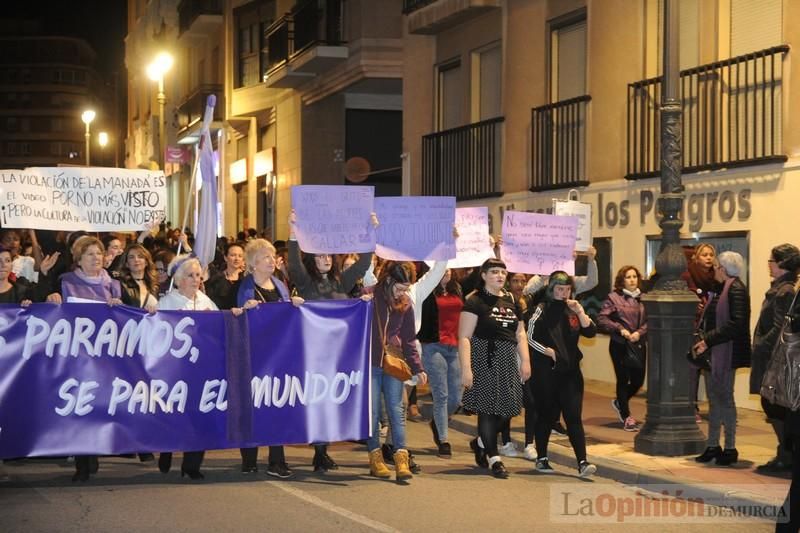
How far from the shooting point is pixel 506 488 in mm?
9531

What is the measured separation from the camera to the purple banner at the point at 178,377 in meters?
9.21

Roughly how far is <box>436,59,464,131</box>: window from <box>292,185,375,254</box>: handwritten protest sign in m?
12.2

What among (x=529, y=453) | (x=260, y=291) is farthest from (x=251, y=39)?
(x=260, y=291)

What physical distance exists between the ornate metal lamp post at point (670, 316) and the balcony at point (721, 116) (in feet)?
10.6

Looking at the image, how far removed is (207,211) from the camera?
11.1 metres

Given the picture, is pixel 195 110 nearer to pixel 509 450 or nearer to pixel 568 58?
pixel 568 58

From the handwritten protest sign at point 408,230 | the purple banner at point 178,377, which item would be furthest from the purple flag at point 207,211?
the handwritten protest sign at point 408,230

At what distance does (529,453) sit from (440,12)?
39.0ft

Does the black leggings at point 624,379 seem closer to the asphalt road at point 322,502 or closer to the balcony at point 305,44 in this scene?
the asphalt road at point 322,502

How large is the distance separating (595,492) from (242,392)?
9.41 feet

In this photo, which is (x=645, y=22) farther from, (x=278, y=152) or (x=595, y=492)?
(x=278, y=152)

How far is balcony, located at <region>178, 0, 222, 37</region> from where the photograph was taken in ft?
124

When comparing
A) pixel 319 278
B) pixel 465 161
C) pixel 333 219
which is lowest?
pixel 319 278

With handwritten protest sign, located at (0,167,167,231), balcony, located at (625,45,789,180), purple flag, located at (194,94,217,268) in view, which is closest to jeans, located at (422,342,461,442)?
purple flag, located at (194,94,217,268)
